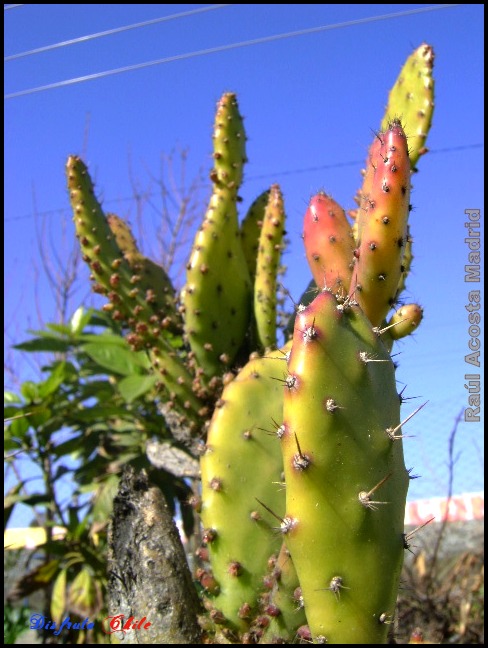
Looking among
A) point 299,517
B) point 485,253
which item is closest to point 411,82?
point 485,253

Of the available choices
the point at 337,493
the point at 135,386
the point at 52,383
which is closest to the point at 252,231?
the point at 135,386

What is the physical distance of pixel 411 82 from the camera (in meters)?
2.11

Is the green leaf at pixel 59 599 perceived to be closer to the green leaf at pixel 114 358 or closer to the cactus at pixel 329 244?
the green leaf at pixel 114 358

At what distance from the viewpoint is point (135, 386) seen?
2.56 metres

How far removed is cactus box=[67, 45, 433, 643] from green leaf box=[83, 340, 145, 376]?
0.68 feet

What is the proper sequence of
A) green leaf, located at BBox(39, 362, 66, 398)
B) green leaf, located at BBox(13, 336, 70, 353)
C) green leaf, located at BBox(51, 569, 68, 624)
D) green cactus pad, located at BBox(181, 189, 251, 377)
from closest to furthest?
green cactus pad, located at BBox(181, 189, 251, 377), green leaf, located at BBox(51, 569, 68, 624), green leaf, located at BBox(39, 362, 66, 398), green leaf, located at BBox(13, 336, 70, 353)

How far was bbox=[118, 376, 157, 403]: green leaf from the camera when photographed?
249cm

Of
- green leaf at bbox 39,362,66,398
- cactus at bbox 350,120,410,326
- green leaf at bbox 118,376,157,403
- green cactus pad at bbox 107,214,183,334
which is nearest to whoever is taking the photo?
cactus at bbox 350,120,410,326

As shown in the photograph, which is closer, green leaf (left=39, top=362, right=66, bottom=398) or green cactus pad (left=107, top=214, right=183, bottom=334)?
green cactus pad (left=107, top=214, right=183, bottom=334)

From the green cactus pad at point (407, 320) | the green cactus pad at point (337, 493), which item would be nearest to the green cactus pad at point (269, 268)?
the green cactus pad at point (407, 320)

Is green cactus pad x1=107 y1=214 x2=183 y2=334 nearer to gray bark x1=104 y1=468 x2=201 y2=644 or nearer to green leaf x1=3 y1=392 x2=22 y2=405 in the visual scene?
gray bark x1=104 y1=468 x2=201 y2=644

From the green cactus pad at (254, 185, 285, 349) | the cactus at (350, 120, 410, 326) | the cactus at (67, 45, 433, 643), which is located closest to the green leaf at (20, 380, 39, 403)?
the cactus at (67, 45, 433, 643)

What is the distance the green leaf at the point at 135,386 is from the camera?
2494mm

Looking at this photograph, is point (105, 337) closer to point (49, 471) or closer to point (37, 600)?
point (49, 471)
